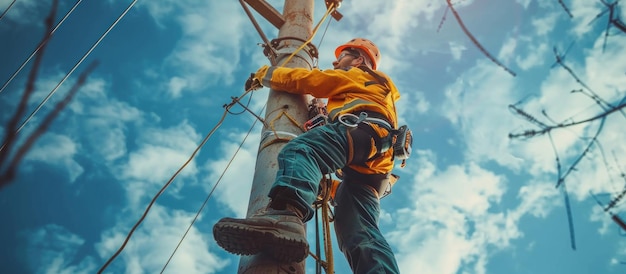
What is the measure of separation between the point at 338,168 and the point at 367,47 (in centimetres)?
176

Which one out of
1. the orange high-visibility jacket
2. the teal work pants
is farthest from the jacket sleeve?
the teal work pants

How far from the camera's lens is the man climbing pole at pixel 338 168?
6.41 ft

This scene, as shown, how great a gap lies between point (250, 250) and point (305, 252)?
0.24 meters

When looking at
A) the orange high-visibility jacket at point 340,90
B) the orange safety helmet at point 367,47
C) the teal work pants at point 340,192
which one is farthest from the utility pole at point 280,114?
the orange safety helmet at point 367,47

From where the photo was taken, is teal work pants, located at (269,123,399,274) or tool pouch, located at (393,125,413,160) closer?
teal work pants, located at (269,123,399,274)

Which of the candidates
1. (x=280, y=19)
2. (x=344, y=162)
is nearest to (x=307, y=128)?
(x=344, y=162)

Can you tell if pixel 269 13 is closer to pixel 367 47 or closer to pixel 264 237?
pixel 367 47

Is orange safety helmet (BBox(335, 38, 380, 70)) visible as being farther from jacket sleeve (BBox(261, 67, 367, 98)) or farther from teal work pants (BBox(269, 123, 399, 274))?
teal work pants (BBox(269, 123, 399, 274))

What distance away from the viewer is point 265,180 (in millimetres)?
2480

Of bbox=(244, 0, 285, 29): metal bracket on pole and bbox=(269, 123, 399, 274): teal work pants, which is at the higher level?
bbox=(244, 0, 285, 29): metal bracket on pole

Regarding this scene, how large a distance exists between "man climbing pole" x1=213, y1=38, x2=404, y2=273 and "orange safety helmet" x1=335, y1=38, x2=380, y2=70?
62 cm

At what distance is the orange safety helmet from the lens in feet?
13.3

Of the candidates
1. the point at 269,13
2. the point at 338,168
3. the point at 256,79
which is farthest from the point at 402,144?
the point at 269,13

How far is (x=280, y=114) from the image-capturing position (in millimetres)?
2984
